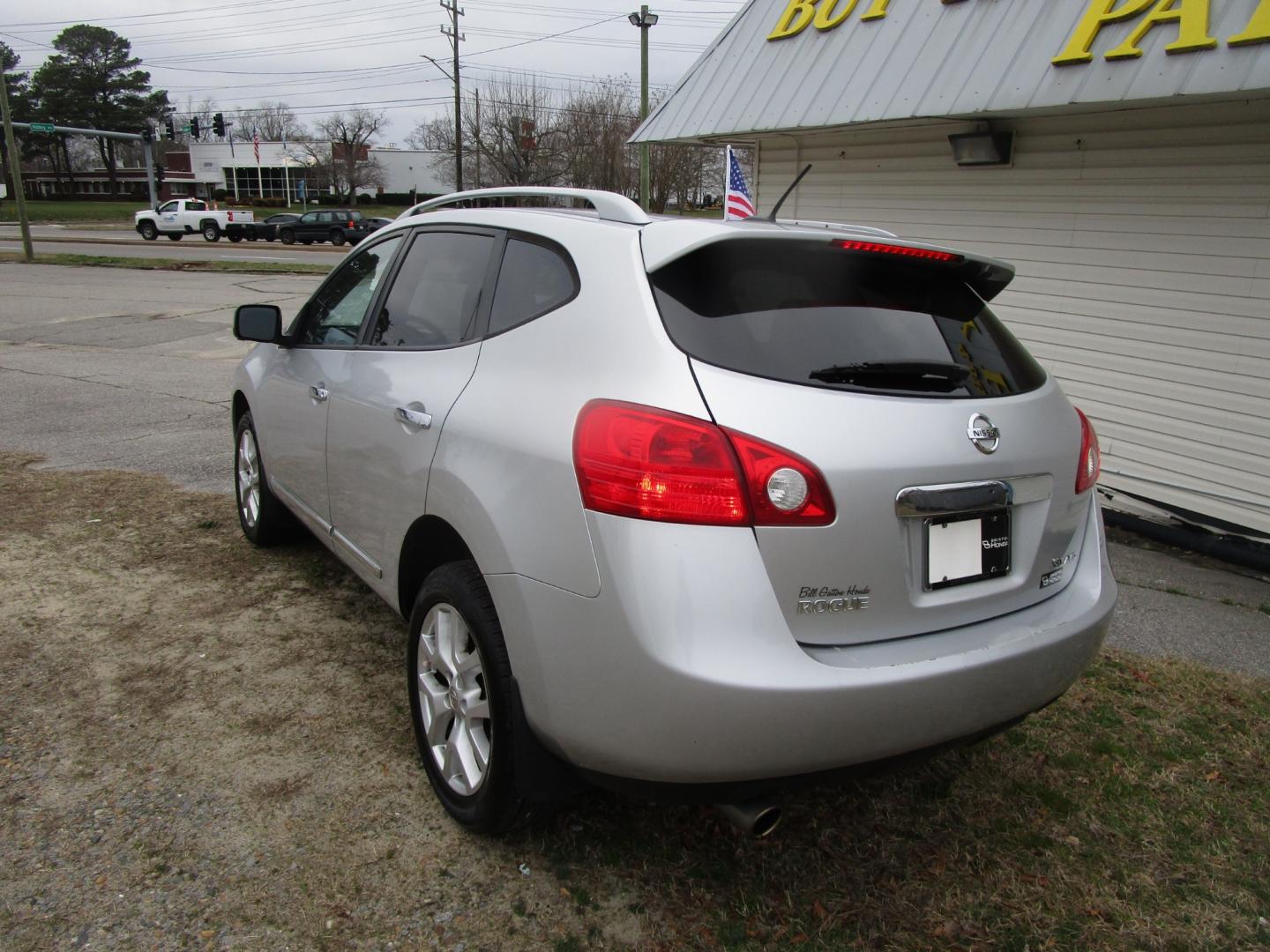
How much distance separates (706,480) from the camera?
6.74 feet

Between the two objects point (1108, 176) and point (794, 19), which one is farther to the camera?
point (794, 19)

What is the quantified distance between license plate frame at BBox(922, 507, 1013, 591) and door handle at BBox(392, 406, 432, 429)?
1.45 metres

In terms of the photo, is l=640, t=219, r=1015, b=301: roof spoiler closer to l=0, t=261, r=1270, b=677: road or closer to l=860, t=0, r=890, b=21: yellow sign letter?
l=0, t=261, r=1270, b=677: road

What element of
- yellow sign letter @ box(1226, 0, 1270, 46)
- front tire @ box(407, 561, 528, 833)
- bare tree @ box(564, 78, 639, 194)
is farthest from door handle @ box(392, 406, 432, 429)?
bare tree @ box(564, 78, 639, 194)

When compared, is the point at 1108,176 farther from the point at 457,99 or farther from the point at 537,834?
the point at 457,99

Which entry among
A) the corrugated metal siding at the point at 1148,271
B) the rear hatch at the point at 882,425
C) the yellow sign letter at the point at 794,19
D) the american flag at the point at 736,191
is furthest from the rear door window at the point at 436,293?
the american flag at the point at 736,191

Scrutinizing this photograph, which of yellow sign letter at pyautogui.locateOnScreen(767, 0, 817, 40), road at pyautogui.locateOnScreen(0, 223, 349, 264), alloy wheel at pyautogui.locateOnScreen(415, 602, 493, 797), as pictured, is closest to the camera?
alloy wheel at pyautogui.locateOnScreen(415, 602, 493, 797)

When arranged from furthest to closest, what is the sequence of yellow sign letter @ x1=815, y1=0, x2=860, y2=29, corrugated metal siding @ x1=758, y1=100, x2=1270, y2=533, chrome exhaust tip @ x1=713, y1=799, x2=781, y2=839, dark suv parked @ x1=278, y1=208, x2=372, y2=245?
1. dark suv parked @ x1=278, y1=208, x2=372, y2=245
2. yellow sign letter @ x1=815, y1=0, x2=860, y2=29
3. corrugated metal siding @ x1=758, y1=100, x2=1270, y2=533
4. chrome exhaust tip @ x1=713, y1=799, x2=781, y2=839

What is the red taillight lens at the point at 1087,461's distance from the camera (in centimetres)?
264

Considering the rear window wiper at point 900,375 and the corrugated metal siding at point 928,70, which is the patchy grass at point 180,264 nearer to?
the corrugated metal siding at point 928,70

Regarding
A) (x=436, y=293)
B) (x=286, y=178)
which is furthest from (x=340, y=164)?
(x=436, y=293)

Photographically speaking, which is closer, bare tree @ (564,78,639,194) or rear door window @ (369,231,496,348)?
rear door window @ (369,231,496,348)

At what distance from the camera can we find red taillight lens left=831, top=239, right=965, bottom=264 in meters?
2.47

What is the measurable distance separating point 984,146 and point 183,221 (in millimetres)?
41581
